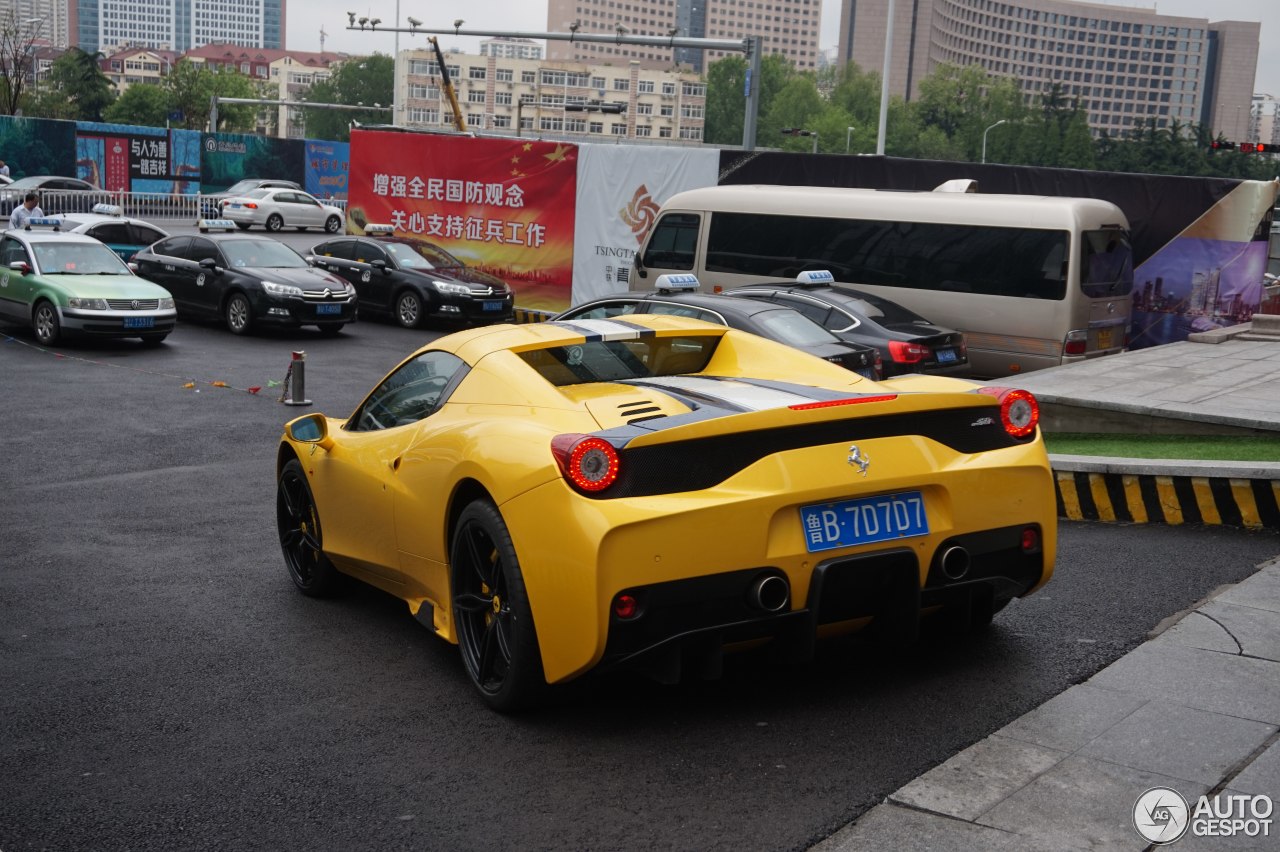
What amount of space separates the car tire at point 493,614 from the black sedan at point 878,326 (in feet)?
28.0

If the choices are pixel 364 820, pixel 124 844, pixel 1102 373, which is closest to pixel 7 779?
pixel 124 844

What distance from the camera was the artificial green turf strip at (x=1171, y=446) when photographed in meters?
9.41

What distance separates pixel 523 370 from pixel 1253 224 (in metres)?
14.4

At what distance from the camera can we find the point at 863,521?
465 centimetres

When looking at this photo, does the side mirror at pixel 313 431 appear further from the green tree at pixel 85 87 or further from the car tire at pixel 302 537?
the green tree at pixel 85 87

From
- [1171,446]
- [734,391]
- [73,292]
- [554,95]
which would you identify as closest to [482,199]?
[73,292]

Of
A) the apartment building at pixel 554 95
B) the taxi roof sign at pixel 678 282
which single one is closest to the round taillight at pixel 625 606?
the taxi roof sign at pixel 678 282

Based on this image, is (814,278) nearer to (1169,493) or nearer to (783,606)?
(1169,493)

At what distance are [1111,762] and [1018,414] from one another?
142 centimetres

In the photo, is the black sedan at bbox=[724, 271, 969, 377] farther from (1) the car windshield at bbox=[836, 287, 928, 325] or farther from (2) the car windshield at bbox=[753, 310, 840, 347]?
(2) the car windshield at bbox=[753, 310, 840, 347]

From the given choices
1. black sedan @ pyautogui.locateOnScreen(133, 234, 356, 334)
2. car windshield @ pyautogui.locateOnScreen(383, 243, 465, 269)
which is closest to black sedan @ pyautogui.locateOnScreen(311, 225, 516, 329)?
car windshield @ pyautogui.locateOnScreen(383, 243, 465, 269)

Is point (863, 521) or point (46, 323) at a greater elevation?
point (863, 521)

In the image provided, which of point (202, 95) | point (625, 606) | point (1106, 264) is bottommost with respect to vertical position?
point (625, 606)

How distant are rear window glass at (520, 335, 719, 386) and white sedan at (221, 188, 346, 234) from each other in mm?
42841
